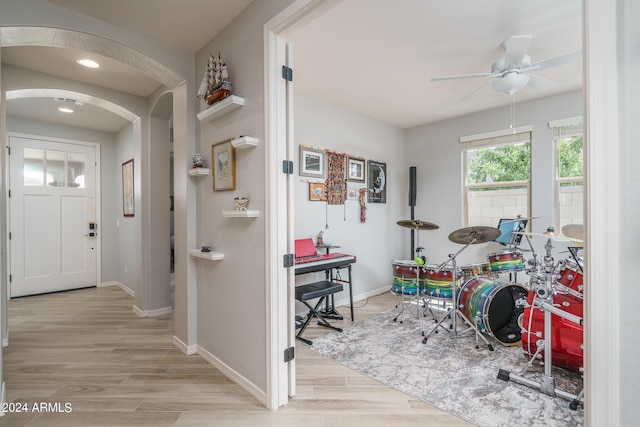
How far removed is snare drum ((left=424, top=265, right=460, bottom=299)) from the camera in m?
3.27

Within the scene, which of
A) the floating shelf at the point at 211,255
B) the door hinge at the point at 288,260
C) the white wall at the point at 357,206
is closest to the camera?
the door hinge at the point at 288,260

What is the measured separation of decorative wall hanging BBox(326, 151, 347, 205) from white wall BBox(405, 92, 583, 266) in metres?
1.56

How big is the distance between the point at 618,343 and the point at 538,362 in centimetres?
212

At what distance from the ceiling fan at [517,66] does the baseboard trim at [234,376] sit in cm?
273

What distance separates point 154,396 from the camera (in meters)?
2.04

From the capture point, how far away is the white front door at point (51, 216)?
175 inches

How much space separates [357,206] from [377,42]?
230 cm

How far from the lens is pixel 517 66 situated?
2.44m

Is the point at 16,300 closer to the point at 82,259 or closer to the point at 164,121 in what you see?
the point at 82,259

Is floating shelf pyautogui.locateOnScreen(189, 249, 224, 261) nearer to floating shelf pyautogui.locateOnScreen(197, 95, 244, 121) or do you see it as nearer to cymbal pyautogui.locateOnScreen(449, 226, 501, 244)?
floating shelf pyautogui.locateOnScreen(197, 95, 244, 121)

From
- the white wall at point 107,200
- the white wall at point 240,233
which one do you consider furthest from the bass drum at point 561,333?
the white wall at point 107,200

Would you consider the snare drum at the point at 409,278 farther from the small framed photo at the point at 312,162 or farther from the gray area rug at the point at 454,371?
the small framed photo at the point at 312,162

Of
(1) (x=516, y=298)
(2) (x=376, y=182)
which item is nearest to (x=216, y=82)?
(2) (x=376, y=182)

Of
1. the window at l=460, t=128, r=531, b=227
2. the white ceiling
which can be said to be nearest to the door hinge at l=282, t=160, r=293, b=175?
the white ceiling
